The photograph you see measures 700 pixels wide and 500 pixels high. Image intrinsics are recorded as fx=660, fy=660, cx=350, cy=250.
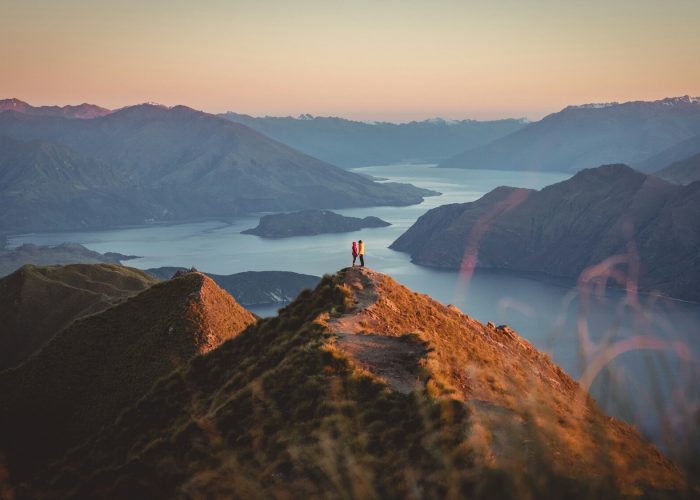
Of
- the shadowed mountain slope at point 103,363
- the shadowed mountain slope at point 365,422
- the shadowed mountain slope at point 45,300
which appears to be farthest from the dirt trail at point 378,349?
the shadowed mountain slope at point 45,300

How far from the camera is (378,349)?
2658 cm

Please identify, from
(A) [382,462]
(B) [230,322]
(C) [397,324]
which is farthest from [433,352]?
(B) [230,322]

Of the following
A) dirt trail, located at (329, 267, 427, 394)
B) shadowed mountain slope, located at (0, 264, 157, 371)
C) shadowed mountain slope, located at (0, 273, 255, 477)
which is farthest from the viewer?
shadowed mountain slope, located at (0, 264, 157, 371)

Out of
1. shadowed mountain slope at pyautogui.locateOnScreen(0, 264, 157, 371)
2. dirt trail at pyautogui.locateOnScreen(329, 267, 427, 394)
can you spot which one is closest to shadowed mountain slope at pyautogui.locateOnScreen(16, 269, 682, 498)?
dirt trail at pyautogui.locateOnScreen(329, 267, 427, 394)

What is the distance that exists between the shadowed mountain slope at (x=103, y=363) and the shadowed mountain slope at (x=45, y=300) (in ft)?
59.2

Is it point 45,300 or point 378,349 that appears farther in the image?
point 45,300

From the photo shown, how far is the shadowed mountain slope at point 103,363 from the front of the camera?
151 feet

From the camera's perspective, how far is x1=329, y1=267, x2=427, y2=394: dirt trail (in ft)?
77.2

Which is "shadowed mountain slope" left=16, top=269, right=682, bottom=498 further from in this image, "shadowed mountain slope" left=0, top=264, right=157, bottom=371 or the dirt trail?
"shadowed mountain slope" left=0, top=264, right=157, bottom=371

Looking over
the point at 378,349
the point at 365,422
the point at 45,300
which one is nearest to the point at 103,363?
the point at 378,349

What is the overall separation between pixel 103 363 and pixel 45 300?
41.8 metres

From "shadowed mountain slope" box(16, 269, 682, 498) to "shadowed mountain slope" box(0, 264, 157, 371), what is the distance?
155ft

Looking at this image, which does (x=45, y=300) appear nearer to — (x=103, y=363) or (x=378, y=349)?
(x=103, y=363)

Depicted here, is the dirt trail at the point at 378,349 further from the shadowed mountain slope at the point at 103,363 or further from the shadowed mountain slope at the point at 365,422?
the shadowed mountain slope at the point at 103,363
